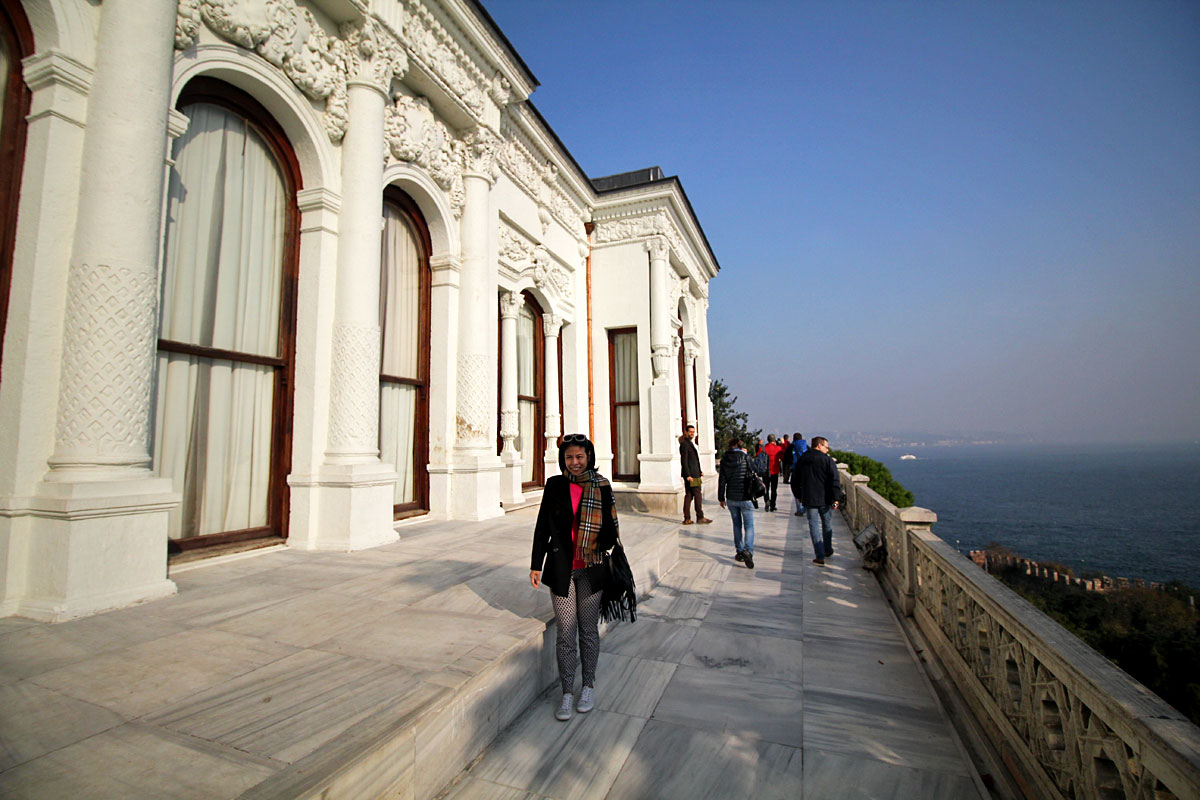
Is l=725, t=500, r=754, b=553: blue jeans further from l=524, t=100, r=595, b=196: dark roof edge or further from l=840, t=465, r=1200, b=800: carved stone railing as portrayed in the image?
l=524, t=100, r=595, b=196: dark roof edge

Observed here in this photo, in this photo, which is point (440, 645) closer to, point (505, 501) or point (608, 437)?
point (505, 501)

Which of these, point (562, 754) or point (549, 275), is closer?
point (562, 754)

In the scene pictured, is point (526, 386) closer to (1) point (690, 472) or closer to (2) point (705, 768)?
(1) point (690, 472)

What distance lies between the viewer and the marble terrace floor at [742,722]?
8.21 feet

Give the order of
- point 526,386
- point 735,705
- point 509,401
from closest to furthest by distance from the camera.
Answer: point 735,705, point 509,401, point 526,386

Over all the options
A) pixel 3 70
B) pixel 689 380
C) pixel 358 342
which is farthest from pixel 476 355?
pixel 689 380

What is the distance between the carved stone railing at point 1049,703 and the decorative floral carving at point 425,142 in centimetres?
754

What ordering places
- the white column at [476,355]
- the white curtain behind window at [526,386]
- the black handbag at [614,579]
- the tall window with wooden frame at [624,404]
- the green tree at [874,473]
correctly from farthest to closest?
the green tree at [874,473]
the tall window with wooden frame at [624,404]
the white curtain behind window at [526,386]
the white column at [476,355]
the black handbag at [614,579]

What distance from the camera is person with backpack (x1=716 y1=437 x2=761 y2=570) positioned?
23.2ft

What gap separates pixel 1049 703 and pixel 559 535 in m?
2.53

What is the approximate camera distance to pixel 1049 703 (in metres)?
2.56

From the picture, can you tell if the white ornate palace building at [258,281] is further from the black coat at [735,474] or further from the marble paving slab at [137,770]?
the black coat at [735,474]

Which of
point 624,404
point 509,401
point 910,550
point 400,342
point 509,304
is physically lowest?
point 910,550

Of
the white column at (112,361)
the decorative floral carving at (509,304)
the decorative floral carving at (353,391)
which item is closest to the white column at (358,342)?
the decorative floral carving at (353,391)
